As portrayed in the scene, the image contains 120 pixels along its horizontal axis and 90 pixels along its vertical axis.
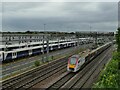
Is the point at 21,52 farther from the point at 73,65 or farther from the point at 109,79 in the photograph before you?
the point at 109,79

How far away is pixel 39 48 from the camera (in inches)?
2751

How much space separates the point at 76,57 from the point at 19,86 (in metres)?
14.3

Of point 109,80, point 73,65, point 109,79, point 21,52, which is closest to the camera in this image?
point 109,80

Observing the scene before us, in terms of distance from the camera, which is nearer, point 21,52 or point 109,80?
point 109,80

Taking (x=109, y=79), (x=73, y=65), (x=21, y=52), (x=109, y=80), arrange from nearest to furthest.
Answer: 1. (x=109, y=80)
2. (x=109, y=79)
3. (x=73, y=65)
4. (x=21, y=52)

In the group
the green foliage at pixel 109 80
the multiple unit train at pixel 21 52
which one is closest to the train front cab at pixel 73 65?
the multiple unit train at pixel 21 52

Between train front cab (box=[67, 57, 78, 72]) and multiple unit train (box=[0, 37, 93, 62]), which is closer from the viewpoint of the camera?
train front cab (box=[67, 57, 78, 72])

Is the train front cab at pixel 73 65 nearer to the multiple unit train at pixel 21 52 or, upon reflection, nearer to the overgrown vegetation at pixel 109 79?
the multiple unit train at pixel 21 52

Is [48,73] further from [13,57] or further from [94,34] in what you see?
[94,34]

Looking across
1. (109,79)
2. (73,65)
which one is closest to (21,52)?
(73,65)

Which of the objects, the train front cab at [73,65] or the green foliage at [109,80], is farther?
the train front cab at [73,65]

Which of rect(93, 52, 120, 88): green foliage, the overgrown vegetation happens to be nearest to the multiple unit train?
the overgrown vegetation

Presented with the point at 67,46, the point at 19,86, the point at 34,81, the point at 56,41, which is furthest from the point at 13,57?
the point at 67,46

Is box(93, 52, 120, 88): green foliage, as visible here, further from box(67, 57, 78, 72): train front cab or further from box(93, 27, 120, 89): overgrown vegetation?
box(67, 57, 78, 72): train front cab
